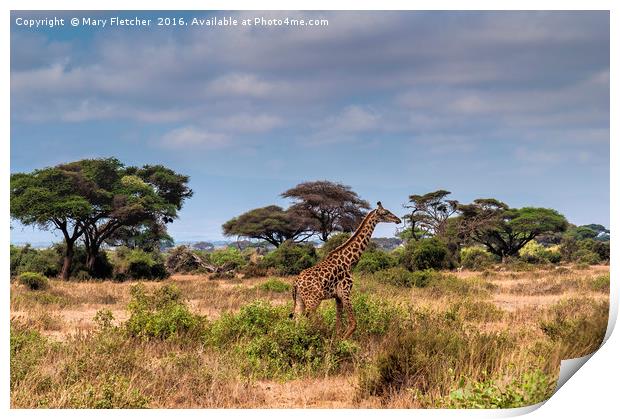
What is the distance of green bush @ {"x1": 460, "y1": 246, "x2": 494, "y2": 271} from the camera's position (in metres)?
34.1

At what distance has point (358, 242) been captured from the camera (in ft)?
34.6

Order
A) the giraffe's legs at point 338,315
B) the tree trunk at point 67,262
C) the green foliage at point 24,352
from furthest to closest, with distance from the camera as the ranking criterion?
the tree trunk at point 67,262, the giraffe's legs at point 338,315, the green foliage at point 24,352

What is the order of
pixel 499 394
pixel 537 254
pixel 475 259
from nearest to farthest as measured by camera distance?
pixel 499 394
pixel 475 259
pixel 537 254

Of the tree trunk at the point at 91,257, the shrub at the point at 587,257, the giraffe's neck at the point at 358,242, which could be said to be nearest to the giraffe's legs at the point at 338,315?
the giraffe's neck at the point at 358,242

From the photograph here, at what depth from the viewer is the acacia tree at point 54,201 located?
2823cm

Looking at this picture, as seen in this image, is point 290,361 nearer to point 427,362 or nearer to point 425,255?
point 427,362

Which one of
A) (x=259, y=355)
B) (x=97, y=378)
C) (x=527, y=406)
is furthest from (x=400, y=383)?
(x=97, y=378)

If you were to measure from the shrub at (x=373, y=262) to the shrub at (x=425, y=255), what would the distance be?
8.18ft

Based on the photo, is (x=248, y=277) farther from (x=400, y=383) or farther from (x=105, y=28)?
(x=400, y=383)

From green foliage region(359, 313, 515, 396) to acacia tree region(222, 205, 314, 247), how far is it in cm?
2483

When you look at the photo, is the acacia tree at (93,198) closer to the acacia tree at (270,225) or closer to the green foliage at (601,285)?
the acacia tree at (270,225)

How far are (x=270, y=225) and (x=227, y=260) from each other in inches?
166

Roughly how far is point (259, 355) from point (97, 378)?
205cm

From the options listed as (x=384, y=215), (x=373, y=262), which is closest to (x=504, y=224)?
(x=373, y=262)
